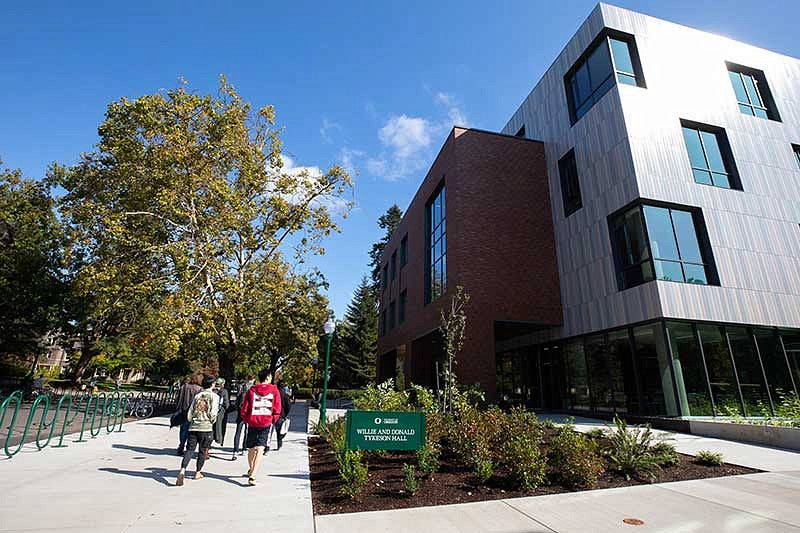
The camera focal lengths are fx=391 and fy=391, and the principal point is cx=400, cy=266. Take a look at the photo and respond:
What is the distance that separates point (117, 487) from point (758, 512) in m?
8.96

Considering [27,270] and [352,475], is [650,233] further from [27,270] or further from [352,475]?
[27,270]

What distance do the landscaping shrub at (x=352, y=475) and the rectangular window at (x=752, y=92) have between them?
22818mm

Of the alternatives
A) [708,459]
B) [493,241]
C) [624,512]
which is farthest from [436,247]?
[624,512]

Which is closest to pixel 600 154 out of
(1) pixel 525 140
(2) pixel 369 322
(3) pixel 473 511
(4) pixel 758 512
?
(1) pixel 525 140

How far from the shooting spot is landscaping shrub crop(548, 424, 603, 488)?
6.29 m

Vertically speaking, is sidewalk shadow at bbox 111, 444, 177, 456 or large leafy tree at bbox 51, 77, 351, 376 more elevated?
large leafy tree at bbox 51, 77, 351, 376

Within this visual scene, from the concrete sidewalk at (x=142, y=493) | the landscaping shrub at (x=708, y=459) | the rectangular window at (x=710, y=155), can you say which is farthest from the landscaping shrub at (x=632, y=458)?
the rectangular window at (x=710, y=155)

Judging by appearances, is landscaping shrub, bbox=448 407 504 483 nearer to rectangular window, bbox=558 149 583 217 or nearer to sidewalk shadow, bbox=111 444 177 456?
sidewalk shadow, bbox=111 444 177 456

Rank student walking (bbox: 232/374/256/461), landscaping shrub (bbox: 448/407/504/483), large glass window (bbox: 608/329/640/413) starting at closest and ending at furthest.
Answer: landscaping shrub (bbox: 448/407/504/483), student walking (bbox: 232/374/256/461), large glass window (bbox: 608/329/640/413)

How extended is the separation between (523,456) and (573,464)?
32.4 inches

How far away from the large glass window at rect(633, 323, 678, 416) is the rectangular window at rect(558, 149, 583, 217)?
656 centimetres

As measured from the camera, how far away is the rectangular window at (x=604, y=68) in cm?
1625

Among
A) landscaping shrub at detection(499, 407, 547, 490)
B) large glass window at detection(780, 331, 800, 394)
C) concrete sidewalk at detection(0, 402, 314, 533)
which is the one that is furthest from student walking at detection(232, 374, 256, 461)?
large glass window at detection(780, 331, 800, 394)

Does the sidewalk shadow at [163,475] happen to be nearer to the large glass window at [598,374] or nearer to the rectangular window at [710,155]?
the large glass window at [598,374]
